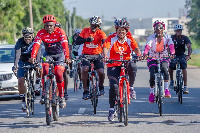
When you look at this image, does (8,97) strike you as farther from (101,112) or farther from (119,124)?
(119,124)

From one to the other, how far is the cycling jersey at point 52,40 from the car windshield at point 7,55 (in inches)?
200

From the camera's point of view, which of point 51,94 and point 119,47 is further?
point 119,47

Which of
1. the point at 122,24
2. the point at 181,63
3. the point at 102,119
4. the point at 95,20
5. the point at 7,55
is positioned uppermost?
the point at 95,20

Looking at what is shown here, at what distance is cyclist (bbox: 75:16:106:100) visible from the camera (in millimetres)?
11758

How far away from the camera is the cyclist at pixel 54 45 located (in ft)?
33.3

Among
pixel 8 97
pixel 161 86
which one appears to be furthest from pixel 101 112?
pixel 8 97

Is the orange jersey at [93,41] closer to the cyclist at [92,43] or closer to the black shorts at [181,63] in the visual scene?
the cyclist at [92,43]

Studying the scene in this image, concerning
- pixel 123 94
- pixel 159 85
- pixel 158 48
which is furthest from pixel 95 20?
pixel 123 94

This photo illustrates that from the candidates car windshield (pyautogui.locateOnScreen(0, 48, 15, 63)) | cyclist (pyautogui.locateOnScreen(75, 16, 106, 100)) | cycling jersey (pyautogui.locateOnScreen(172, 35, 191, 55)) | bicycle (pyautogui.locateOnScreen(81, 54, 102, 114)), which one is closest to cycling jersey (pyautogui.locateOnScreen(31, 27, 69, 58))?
bicycle (pyautogui.locateOnScreen(81, 54, 102, 114))

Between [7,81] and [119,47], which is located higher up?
[119,47]

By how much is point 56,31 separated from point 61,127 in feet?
6.71

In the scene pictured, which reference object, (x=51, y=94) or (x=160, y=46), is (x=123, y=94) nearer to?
(x=51, y=94)

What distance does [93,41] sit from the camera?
12102mm

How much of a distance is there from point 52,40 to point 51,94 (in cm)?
122
